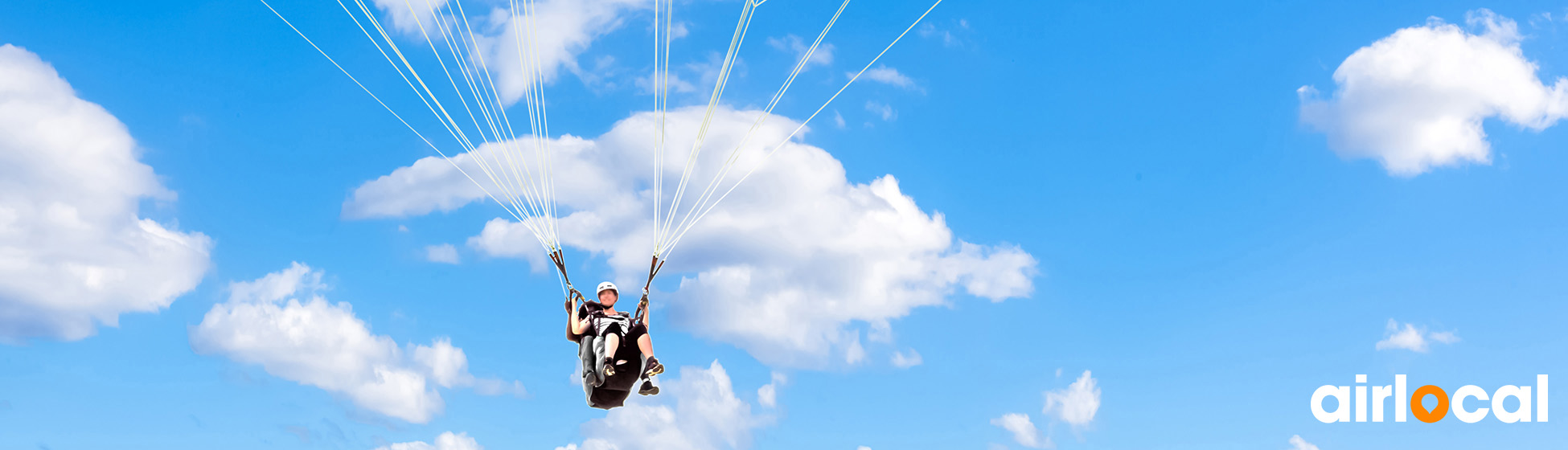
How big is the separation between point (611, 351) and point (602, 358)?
0.23m

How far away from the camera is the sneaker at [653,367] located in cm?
1746

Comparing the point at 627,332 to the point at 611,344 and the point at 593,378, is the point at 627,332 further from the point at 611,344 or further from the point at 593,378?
the point at 593,378

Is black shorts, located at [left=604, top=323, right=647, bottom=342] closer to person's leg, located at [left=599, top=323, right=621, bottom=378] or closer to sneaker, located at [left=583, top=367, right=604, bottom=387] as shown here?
person's leg, located at [left=599, top=323, right=621, bottom=378]

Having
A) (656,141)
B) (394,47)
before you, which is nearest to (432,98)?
(394,47)

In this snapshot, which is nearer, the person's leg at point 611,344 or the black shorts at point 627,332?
the person's leg at point 611,344

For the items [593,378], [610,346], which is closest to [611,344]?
[610,346]

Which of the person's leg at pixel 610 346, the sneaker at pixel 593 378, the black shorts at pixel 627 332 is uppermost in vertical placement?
the black shorts at pixel 627 332

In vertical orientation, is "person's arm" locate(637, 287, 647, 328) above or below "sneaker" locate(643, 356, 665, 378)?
above

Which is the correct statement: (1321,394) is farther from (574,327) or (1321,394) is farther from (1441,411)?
(574,327)

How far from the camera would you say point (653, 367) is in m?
17.5

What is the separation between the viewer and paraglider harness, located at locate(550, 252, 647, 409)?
58.6 feet

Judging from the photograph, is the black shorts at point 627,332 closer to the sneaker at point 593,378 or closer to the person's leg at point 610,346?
the person's leg at point 610,346

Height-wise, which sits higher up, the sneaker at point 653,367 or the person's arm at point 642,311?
the person's arm at point 642,311

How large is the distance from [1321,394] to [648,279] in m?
24.0
